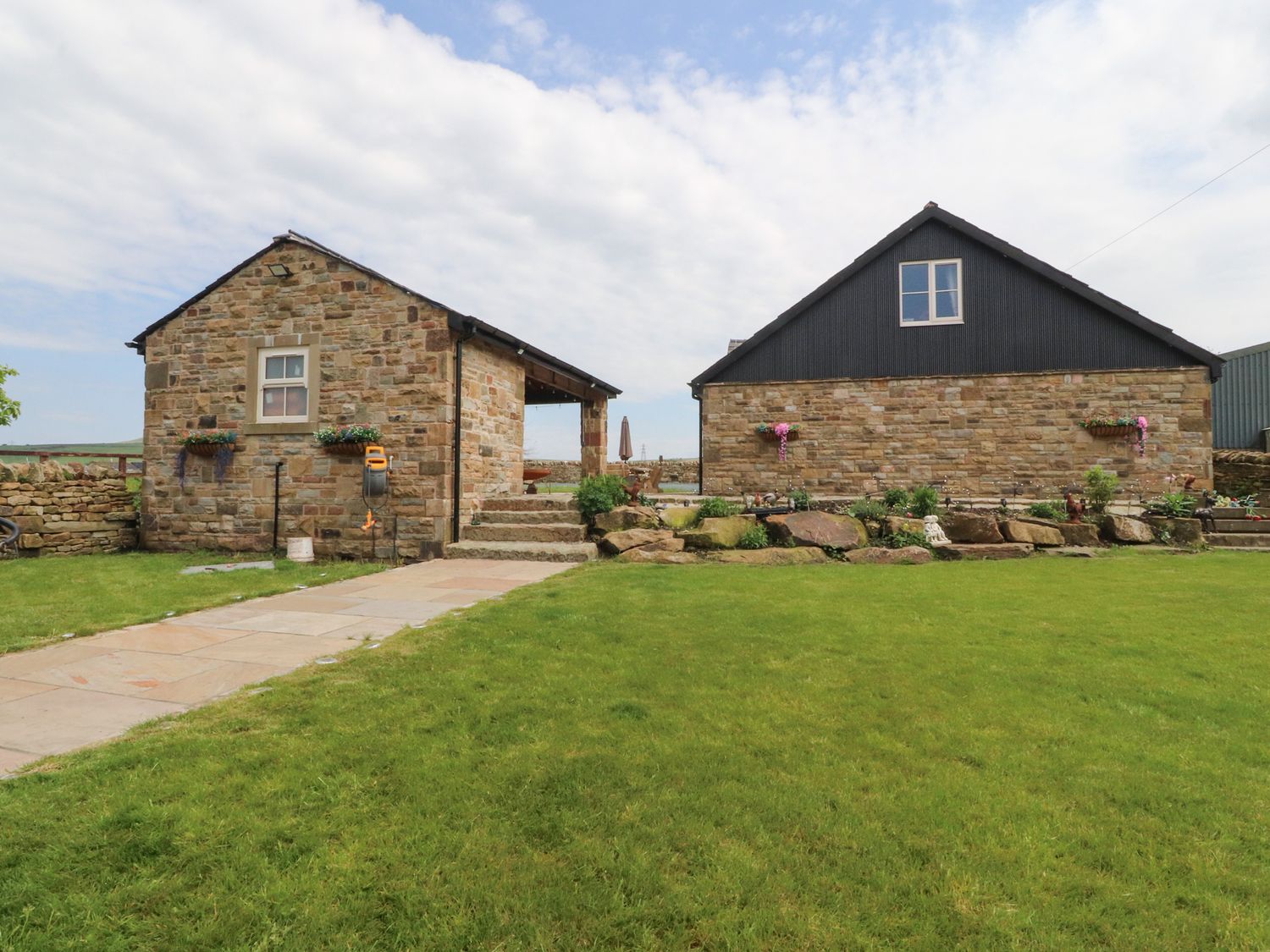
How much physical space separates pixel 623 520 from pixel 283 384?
21.2 feet

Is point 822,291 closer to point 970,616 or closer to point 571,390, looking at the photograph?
point 571,390

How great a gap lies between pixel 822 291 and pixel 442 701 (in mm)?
14410

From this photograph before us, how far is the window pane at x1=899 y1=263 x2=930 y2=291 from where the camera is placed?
1522 cm

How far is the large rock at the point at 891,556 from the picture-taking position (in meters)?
9.54

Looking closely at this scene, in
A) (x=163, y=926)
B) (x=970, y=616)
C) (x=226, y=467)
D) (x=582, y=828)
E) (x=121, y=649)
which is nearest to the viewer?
(x=163, y=926)

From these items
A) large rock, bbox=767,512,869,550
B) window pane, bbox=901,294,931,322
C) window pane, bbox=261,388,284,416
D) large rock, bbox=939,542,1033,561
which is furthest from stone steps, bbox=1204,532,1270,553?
window pane, bbox=261,388,284,416

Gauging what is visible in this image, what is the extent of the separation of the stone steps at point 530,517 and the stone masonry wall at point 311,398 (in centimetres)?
102

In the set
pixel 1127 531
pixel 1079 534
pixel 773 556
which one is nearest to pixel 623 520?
pixel 773 556

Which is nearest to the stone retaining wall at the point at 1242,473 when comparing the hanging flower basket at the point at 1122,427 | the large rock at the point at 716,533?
the hanging flower basket at the point at 1122,427

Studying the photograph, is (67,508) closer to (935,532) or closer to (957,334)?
(935,532)

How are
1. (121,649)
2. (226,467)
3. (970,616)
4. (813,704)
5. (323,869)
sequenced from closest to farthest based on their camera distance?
1. (323,869)
2. (813,704)
3. (121,649)
4. (970,616)
5. (226,467)

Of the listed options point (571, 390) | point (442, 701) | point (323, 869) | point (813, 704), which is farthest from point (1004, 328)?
point (323, 869)

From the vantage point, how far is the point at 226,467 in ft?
37.4

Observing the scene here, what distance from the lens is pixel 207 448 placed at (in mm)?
11359
